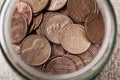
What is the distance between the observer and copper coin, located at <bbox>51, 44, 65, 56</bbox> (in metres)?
Answer: 0.68

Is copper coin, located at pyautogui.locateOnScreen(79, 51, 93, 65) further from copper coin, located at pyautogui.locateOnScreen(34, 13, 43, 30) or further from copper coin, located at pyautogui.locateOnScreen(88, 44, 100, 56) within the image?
copper coin, located at pyautogui.locateOnScreen(34, 13, 43, 30)

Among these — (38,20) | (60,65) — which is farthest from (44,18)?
(60,65)

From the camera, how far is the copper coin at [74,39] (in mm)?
662

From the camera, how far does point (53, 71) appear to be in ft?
2.16

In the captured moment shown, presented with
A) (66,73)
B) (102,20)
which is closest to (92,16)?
(102,20)

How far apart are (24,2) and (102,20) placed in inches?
7.5

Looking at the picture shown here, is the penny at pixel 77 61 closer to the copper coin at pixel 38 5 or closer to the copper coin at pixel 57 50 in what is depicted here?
the copper coin at pixel 57 50

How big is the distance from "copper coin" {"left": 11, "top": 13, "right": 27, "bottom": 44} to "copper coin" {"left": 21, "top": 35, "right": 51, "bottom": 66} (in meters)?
0.02

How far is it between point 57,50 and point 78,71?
0.10 meters

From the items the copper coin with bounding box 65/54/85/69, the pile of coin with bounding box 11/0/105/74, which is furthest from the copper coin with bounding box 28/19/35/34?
the copper coin with bounding box 65/54/85/69

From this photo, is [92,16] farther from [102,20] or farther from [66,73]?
[66,73]

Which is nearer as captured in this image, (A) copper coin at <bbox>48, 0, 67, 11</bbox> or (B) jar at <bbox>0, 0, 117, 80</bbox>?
(B) jar at <bbox>0, 0, 117, 80</bbox>

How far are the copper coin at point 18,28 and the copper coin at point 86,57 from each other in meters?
0.14

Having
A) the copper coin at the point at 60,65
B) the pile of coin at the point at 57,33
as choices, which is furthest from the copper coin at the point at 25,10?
the copper coin at the point at 60,65
